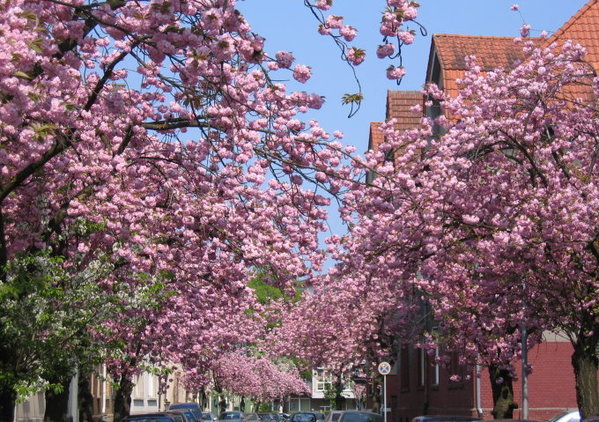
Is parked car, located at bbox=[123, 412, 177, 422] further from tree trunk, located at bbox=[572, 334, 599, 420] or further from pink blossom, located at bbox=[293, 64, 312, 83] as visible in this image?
pink blossom, located at bbox=[293, 64, 312, 83]

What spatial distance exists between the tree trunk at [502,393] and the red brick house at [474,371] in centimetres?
396

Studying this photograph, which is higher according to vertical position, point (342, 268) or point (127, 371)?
point (342, 268)

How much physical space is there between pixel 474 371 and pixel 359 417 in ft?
17.7

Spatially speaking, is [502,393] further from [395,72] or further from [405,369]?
[405,369]

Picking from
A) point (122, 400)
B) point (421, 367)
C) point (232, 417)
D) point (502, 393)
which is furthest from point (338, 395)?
point (502, 393)

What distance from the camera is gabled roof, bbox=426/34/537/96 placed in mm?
36719

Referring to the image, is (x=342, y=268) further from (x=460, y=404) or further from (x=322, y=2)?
(x=460, y=404)

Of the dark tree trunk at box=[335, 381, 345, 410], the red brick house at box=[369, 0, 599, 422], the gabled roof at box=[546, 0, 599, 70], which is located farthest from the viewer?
the dark tree trunk at box=[335, 381, 345, 410]

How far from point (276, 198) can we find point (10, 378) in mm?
5390

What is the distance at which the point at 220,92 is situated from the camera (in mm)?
11438

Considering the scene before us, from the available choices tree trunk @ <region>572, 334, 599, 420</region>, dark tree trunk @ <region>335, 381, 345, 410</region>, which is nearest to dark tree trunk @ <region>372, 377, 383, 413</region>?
dark tree trunk @ <region>335, 381, 345, 410</region>

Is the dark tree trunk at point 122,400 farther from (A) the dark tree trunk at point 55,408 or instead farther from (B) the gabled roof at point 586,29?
(B) the gabled roof at point 586,29

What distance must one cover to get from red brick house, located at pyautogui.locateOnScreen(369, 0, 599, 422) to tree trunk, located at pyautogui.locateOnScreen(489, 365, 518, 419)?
156 inches

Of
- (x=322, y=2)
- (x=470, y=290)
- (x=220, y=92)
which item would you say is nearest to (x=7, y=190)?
(x=220, y=92)
